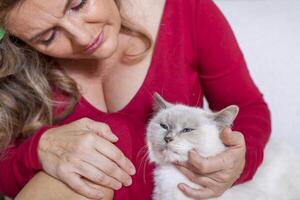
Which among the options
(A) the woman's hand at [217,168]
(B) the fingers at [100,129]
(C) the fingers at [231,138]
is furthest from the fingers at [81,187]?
(C) the fingers at [231,138]

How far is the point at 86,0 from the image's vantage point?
1118mm

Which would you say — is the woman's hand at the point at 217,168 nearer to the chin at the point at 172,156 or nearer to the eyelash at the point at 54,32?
the chin at the point at 172,156

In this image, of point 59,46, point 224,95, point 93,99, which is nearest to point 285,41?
point 224,95

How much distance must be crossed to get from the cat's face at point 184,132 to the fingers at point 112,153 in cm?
9

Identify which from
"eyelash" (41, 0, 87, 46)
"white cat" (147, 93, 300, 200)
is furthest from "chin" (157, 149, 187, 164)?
"eyelash" (41, 0, 87, 46)

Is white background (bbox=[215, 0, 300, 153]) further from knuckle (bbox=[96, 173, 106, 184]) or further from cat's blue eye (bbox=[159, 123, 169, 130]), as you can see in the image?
knuckle (bbox=[96, 173, 106, 184])

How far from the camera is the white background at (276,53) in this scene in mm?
1563

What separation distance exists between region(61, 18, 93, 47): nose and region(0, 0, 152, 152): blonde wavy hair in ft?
0.73

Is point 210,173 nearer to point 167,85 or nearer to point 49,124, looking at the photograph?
point 167,85

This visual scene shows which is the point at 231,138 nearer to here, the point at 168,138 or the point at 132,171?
the point at 168,138

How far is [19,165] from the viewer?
4.04ft

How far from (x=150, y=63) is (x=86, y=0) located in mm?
311

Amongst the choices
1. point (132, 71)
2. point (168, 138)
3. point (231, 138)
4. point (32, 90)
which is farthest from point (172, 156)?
point (32, 90)

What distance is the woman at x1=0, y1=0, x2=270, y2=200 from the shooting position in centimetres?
111
